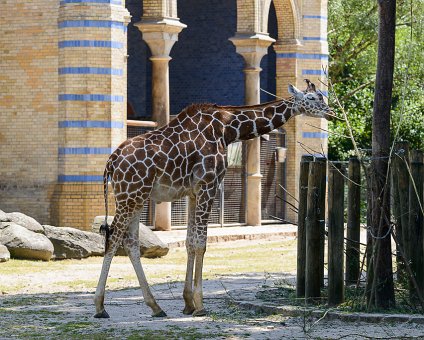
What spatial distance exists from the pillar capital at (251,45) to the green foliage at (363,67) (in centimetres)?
657

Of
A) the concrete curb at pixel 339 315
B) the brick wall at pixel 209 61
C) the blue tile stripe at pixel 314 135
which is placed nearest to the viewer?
the concrete curb at pixel 339 315

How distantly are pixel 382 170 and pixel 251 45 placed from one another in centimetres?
1763

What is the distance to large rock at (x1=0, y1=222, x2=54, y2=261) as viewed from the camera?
2075 centimetres

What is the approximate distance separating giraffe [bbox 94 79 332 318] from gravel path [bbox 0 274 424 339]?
42 cm

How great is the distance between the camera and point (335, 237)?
13.0m

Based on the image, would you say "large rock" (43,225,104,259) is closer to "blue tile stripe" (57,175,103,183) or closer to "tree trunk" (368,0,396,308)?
"blue tile stripe" (57,175,103,183)

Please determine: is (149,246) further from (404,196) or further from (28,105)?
(404,196)

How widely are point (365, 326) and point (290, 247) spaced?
1406 cm

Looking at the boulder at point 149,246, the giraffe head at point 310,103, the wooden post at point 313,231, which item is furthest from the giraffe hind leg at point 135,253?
the boulder at point 149,246

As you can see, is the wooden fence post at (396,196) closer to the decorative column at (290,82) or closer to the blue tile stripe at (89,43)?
the blue tile stripe at (89,43)

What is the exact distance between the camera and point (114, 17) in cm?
2462

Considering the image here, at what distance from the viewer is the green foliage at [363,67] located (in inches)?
1447

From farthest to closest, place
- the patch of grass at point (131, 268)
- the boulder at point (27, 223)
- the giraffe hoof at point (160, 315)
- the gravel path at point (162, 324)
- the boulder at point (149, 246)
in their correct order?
the boulder at point (149, 246)
the boulder at point (27, 223)
the patch of grass at point (131, 268)
the giraffe hoof at point (160, 315)
the gravel path at point (162, 324)

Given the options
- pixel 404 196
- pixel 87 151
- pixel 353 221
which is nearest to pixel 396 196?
pixel 404 196
